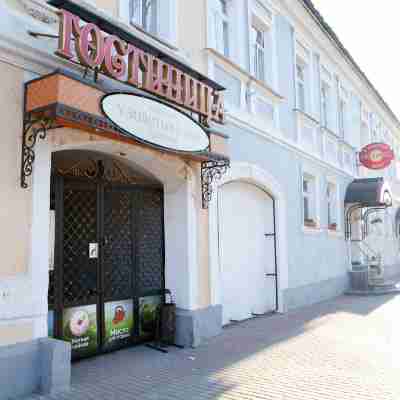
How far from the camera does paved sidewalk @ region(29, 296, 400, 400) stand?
436 cm

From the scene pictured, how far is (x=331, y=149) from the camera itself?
42.2 ft

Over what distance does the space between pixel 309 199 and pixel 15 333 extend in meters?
8.56

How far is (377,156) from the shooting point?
48.0 feet

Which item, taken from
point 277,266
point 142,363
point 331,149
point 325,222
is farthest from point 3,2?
point 331,149

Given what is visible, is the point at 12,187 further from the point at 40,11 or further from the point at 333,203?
the point at 333,203

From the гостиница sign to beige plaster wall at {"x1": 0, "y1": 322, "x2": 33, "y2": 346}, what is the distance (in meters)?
2.50

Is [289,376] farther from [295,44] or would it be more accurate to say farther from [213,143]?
[295,44]

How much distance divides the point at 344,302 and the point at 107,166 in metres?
7.41

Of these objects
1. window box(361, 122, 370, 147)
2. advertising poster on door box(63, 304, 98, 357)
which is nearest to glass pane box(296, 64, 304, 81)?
window box(361, 122, 370, 147)

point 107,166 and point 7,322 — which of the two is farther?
point 107,166

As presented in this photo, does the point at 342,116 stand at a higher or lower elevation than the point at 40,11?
higher

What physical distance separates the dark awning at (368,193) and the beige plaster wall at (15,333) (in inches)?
445

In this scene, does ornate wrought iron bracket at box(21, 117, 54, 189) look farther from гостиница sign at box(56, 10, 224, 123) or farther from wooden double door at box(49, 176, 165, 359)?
wooden double door at box(49, 176, 165, 359)

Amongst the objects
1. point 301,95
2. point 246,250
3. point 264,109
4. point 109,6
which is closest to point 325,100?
point 301,95
